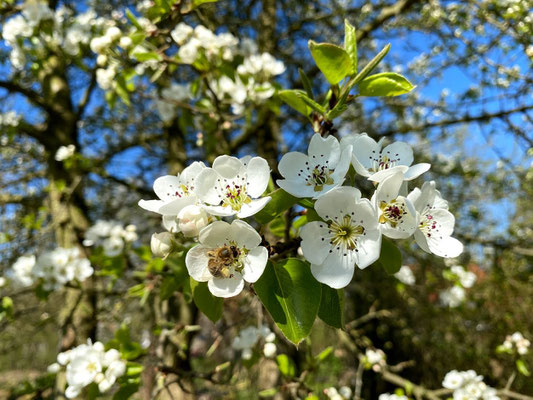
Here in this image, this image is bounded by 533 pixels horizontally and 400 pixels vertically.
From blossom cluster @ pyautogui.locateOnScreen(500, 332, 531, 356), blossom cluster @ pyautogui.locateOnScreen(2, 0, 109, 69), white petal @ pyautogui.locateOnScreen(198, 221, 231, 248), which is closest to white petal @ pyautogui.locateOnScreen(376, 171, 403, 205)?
white petal @ pyautogui.locateOnScreen(198, 221, 231, 248)

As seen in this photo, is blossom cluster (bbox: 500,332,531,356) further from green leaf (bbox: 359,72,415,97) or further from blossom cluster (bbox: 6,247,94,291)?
blossom cluster (bbox: 6,247,94,291)

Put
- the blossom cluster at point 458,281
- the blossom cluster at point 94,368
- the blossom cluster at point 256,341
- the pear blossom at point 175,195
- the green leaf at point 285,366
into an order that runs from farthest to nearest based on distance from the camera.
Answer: the blossom cluster at point 458,281
the blossom cluster at point 256,341
the green leaf at point 285,366
the blossom cluster at point 94,368
the pear blossom at point 175,195

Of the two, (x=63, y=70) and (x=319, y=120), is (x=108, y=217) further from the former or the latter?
(x=319, y=120)

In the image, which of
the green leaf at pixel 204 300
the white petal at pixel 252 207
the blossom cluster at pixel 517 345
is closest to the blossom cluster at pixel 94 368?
the green leaf at pixel 204 300

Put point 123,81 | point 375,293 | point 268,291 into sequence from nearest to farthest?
point 268,291
point 123,81
point 375,293

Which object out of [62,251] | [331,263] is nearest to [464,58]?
[331,263]

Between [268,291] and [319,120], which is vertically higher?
[319,120]

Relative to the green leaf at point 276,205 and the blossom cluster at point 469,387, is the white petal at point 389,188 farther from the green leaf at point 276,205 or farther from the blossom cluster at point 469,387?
the blossom cluster at point 469,387
